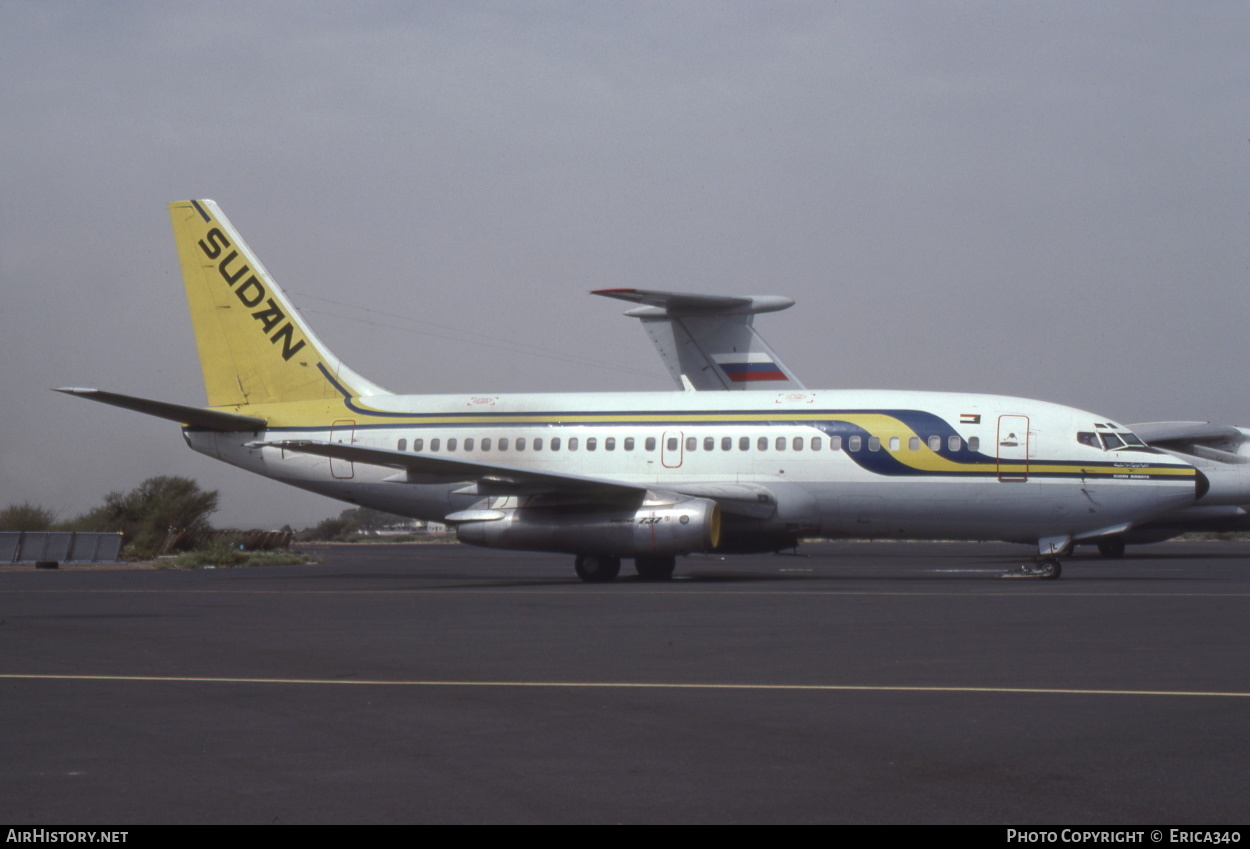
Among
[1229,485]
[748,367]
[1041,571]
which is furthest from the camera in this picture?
[748,367]

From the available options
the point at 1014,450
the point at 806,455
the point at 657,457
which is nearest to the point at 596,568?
the point at 657,457

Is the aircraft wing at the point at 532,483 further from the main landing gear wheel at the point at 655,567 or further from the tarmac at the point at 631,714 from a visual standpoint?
the tarmac at the point at 631,714

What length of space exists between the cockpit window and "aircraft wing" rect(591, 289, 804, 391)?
57.9 ft

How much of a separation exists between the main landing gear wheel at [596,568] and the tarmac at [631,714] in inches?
333

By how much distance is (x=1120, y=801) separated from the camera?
6.21m

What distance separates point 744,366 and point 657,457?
1522 centimetres

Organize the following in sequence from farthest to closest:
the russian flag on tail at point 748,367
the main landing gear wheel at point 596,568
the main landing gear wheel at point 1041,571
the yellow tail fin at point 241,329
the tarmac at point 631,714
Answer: the russian flag on tail at point 748,367
the yellow tail fin at point 241,329
the main landing gear wheel at point 596,568
the main landing gear wheel at point 1041,571
the tarmac at point 631,714

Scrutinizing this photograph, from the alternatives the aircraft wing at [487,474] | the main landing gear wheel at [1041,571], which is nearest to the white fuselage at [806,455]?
the main landing gear wheel at [1041,571]

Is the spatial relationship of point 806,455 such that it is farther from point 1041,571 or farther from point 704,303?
point 704,303

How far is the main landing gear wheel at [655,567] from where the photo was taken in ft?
91.2

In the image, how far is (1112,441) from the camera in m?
25.4
